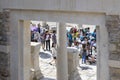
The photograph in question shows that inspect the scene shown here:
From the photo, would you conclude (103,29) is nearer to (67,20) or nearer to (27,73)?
(67,20)

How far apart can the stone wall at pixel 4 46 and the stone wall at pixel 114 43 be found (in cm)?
257

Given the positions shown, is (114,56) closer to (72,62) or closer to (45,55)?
(72,62)

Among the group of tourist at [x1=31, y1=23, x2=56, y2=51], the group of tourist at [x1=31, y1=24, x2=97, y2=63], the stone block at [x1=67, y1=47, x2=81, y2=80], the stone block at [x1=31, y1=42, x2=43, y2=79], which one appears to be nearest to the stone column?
the stone block at [x1=67, y1=47, x2=81, y2=80]

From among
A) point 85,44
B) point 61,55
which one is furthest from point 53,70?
point 61,55

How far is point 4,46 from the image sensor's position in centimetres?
717

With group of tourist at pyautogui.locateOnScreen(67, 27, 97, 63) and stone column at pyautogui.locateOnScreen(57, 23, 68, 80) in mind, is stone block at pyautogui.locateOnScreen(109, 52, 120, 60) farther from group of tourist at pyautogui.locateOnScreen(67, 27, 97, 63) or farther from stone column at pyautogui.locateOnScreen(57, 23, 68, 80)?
group of tourist at pyautogui.locateOnScreen(67, 27, 97, 63)

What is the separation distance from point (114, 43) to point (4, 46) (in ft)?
9.14

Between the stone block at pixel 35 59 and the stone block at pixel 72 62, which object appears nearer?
the stone block at pixel 35 59

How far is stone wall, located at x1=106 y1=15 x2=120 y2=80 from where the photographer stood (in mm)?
5832

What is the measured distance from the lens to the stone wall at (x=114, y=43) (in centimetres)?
583

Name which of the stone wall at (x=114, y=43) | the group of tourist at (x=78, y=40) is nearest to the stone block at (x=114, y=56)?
the stone wall at (x=114, y=43)

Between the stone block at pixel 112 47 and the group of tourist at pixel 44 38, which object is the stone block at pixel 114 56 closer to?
the stone block at pixel 112 47

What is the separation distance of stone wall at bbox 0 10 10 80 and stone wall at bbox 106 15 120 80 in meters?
2.57

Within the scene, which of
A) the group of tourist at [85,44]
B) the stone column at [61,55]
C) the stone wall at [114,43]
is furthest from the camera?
the group of tourist at [85,44]
